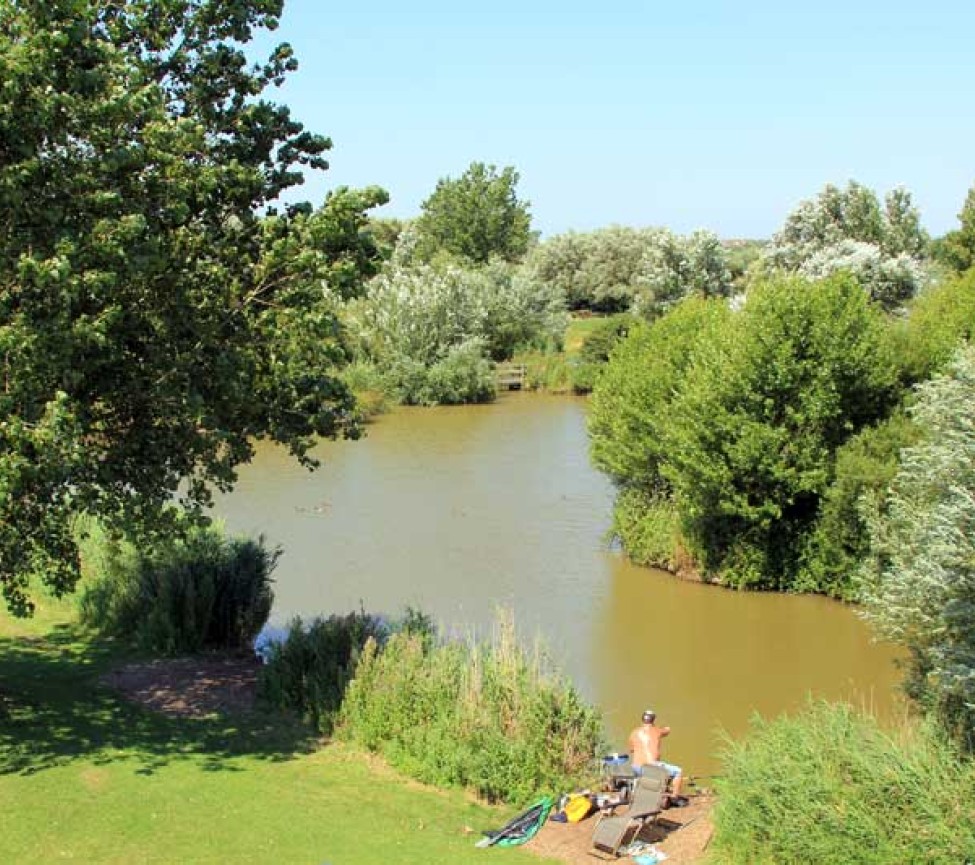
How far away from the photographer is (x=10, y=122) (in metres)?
11.4

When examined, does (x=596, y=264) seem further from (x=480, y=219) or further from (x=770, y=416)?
(x=770, y=416)

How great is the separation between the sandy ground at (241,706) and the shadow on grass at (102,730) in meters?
0.41

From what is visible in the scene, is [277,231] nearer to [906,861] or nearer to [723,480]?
[906,861]

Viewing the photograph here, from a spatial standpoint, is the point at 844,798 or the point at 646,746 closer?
the point at 844,798

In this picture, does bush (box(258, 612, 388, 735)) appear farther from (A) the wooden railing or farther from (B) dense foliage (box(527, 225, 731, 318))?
(B) dense foliage (box(527, 225, 731, 318))

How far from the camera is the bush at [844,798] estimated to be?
→ 32.3ft

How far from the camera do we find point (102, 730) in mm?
14367

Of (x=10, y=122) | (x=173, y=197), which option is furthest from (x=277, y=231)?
(x=10, y=122)

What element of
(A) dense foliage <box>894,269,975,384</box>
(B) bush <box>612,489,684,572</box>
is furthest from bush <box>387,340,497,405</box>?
(A) dense foliage <box>894,269,975,384</box>

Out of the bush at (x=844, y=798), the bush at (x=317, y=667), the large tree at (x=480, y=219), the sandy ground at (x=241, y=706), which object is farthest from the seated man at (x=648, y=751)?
the large tree at (x=480, y=219)

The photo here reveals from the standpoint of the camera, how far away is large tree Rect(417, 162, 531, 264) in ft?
301

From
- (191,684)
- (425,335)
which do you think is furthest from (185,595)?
(425,335)

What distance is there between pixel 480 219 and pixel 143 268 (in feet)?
Result: 268

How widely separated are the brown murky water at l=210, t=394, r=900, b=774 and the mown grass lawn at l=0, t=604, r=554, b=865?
11.8ft
